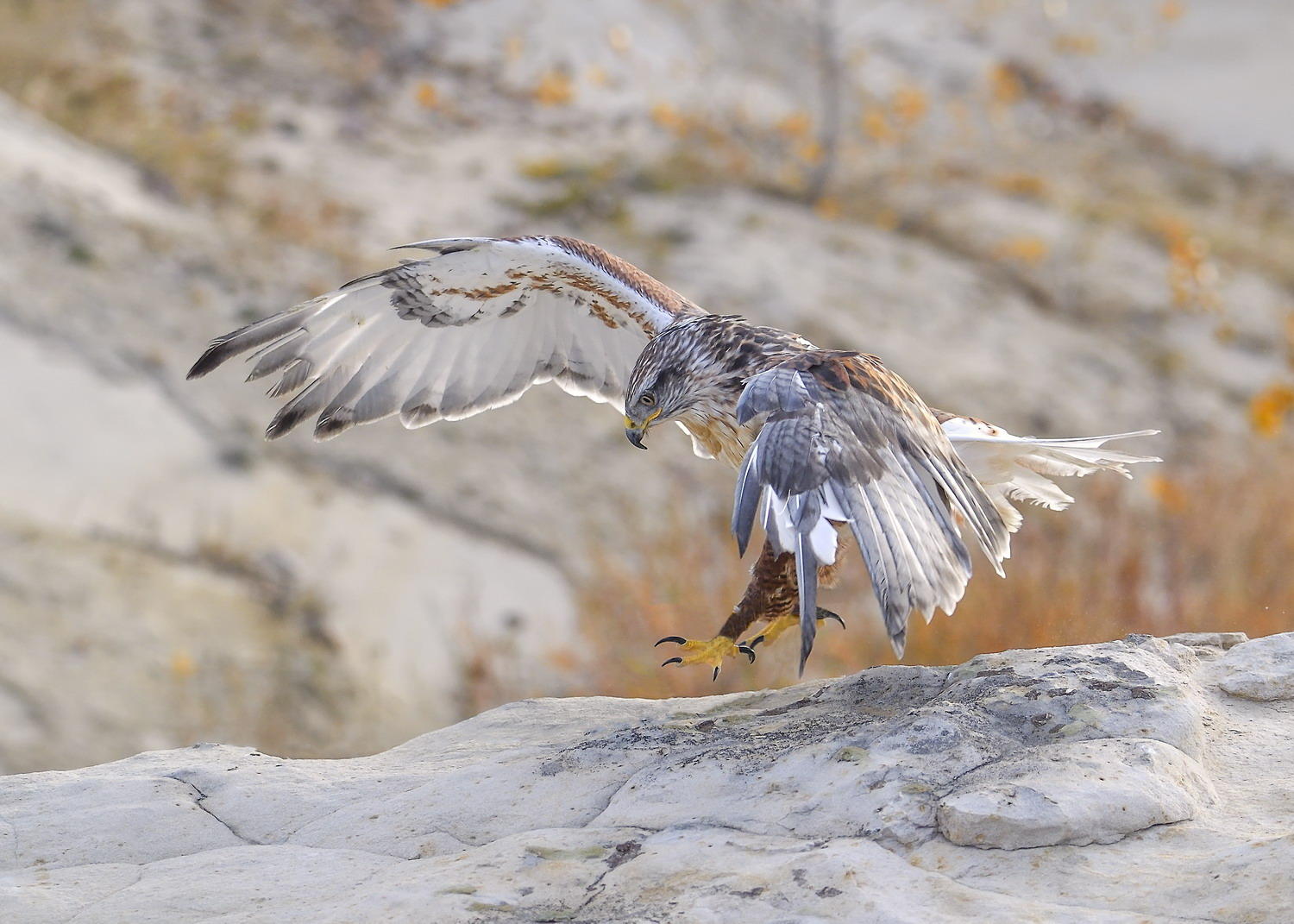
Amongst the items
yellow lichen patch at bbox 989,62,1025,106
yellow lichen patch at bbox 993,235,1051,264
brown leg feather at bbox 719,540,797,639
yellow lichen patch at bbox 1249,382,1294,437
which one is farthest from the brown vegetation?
yellow lichen patch at bbox 989,62,1025,106

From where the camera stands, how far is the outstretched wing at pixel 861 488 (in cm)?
→ 283

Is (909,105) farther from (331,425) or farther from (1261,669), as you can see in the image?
(1261,669)

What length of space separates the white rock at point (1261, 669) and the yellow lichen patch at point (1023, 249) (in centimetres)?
1150

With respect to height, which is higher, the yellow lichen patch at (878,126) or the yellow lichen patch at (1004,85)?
the yellow lichen patch at (1004,85)

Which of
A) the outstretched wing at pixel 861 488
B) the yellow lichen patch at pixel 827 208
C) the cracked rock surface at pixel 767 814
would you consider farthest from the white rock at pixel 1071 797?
the yellow lichen patch at pixel 827 208

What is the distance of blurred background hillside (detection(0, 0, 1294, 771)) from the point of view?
7.81 m

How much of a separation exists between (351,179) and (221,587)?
5.89m

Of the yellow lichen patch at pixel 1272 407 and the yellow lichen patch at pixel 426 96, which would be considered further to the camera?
the yellow lichen patch at pixel 426 96

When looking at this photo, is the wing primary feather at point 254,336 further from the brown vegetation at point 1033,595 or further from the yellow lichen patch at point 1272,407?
the yellow lichen patch at point 1272,407

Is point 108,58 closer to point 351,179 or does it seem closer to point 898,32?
point 351,179

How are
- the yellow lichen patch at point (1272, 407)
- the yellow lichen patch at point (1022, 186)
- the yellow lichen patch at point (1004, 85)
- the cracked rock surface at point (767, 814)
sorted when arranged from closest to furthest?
the cracked rock surface at point (767, 814) → the yellow lichen patch at point (1272, 407) → the yellow lichen patch at point (1022, 186) → the yellow lichen patch at point (1004, 85)

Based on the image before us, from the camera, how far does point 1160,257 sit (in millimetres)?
15703

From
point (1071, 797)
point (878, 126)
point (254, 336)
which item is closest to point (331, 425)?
point (254, 336)

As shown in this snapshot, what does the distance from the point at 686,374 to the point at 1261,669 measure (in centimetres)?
178
